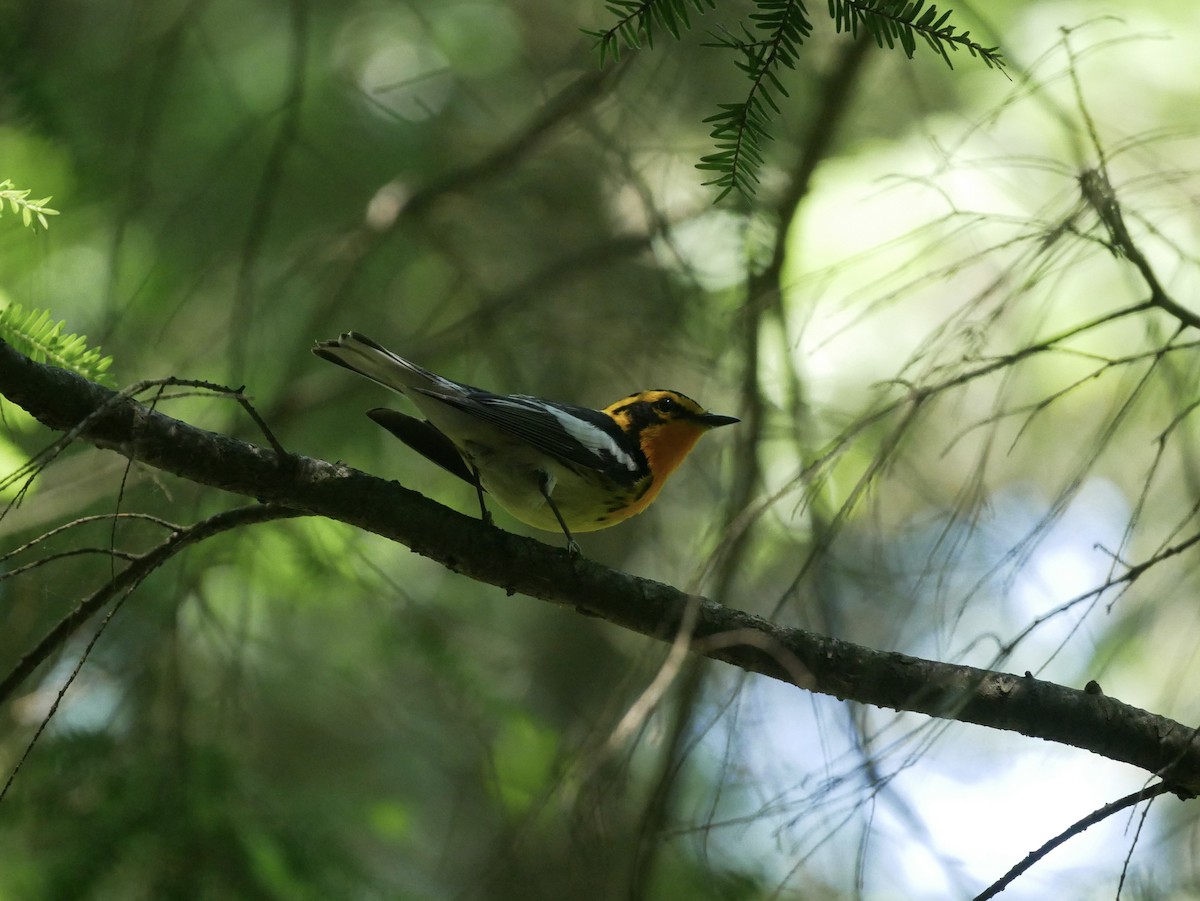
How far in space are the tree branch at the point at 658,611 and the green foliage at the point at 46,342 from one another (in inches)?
9.3

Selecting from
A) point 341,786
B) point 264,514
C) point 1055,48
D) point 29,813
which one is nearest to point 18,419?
point 264,514

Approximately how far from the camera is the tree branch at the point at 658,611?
2.28 m

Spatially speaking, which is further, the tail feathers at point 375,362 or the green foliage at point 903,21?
the tail feathers at point 375,362

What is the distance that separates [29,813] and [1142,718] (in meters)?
3.04

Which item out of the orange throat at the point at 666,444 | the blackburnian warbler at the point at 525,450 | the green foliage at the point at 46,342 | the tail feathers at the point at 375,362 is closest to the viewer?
the green foliage at the point at 46,342

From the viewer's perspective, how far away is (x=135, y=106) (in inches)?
162

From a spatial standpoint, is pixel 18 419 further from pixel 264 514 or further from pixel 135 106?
pixel 135 106

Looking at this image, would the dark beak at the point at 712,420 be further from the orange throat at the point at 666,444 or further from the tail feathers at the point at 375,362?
the tail feathers at the point at 375,362

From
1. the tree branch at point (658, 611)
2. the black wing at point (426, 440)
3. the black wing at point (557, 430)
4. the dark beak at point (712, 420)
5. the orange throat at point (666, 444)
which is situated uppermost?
the dark beak at point (712, 420)

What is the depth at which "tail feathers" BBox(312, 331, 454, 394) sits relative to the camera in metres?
2.99

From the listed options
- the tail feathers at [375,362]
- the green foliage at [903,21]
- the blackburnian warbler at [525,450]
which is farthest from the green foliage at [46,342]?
the green foliage at [903,21]

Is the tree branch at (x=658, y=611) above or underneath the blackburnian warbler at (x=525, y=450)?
underneath

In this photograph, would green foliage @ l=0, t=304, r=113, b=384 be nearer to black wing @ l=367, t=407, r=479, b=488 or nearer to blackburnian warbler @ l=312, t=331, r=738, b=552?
blackburnian warbler @ l=312, t=331, r=738, b=552

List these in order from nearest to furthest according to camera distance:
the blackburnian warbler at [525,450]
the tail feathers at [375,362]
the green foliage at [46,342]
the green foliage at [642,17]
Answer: the green foliage at [642,17] < the green foliage at [46,342] < the tail feathers at [375,362] < the blackburnian warbler at [525,450]
